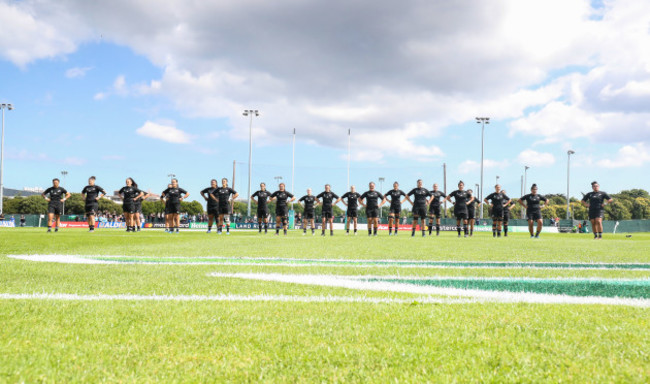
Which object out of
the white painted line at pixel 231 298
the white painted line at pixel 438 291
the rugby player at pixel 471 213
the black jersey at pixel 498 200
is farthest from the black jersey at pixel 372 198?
the white painted line at pixel 231 298

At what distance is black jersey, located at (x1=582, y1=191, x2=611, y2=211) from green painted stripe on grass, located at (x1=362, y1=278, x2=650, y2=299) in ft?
47.8

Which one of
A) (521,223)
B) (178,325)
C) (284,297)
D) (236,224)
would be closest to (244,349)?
(178,325)

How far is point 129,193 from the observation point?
723 inches

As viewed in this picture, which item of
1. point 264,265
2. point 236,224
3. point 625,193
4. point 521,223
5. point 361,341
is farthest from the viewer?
point 625,193

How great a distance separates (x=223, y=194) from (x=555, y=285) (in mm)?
15384

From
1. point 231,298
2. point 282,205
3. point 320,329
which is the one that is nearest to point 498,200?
point 282,205

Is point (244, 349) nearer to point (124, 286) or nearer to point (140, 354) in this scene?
point (140, 354)

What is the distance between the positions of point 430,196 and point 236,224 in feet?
85.4

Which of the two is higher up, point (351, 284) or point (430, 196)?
point (430, 196)

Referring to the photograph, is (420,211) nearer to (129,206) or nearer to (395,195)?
(395,195)

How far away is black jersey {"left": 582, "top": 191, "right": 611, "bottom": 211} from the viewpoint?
1736 cm

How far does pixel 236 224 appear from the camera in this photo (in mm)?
42000

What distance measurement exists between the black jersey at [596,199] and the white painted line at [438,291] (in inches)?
627

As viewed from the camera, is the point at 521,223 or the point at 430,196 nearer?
the point at 430,196
